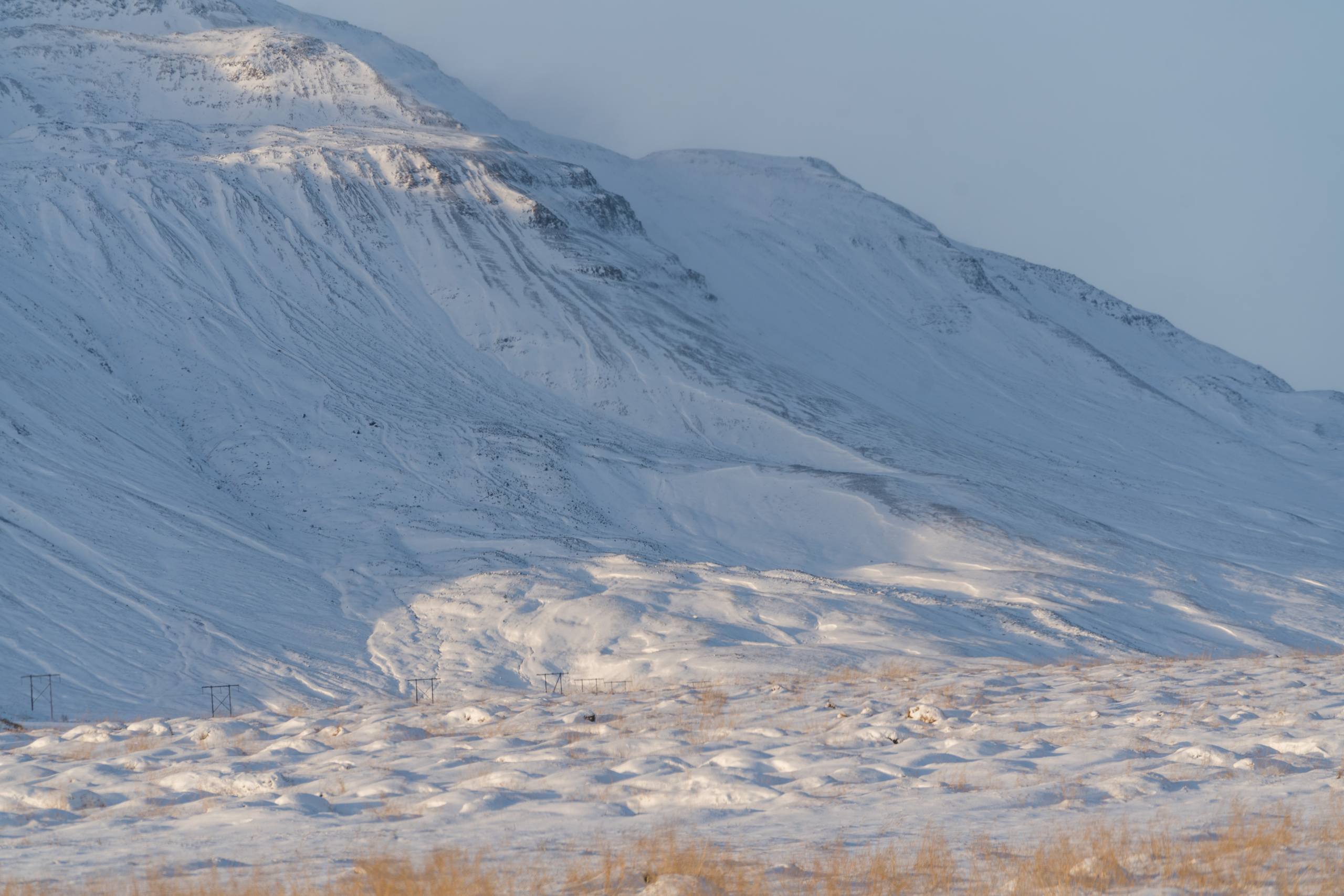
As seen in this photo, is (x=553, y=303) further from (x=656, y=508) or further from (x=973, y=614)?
(x=973, y=614)

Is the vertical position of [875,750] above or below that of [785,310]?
below

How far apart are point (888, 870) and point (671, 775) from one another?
143 inches

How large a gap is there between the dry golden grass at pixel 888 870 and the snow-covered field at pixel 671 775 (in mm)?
191

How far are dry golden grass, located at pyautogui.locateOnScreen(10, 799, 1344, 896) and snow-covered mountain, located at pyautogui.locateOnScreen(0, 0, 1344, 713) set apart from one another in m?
20.3

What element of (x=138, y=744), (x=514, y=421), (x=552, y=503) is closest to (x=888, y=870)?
(x=138, y=744)

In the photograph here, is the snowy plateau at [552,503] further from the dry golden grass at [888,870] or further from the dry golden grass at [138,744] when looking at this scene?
the dry golden grass at [888,870]

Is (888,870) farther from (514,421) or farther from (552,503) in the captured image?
(514,421)

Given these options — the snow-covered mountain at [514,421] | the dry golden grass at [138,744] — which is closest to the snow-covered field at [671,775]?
the dry golden grass at [138,744]

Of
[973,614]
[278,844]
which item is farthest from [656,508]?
[278,844]

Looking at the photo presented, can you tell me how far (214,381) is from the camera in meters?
64.1

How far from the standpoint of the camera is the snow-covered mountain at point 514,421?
37.3m

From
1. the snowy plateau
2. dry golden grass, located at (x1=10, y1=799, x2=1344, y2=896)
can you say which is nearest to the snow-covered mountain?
the snowy plateau

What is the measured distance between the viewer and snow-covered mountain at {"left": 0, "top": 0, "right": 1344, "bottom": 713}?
1470 inches

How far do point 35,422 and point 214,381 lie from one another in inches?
586
